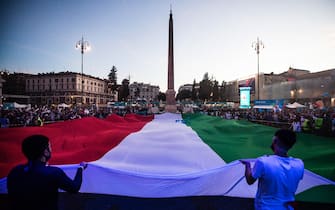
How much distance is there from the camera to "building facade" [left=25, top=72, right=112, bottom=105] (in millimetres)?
107875

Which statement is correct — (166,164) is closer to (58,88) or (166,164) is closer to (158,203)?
(158,203)

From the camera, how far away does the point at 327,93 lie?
130 ft

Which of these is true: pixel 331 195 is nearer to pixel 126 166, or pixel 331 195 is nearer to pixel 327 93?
pixel 126 166

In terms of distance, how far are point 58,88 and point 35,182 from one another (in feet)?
407

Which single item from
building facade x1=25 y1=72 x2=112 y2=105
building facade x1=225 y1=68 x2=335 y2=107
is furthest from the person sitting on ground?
building facade x1=25 y1=72 x2=112 y2=105

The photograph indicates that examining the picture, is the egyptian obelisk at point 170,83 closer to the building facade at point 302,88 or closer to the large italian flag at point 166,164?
the large italian flag at point 166,164

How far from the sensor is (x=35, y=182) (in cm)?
199

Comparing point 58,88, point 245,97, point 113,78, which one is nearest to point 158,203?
point 245,97

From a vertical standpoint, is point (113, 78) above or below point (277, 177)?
above

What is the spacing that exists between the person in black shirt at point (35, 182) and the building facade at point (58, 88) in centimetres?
11075

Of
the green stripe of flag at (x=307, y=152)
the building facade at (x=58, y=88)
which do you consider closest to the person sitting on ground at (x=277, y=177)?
the green stripe of flag at (x=307, y=152)

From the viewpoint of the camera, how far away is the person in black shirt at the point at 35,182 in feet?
6.54

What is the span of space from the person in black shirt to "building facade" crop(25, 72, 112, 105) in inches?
4360

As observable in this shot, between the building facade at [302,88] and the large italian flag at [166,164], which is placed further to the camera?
the building facade at [302,88]
